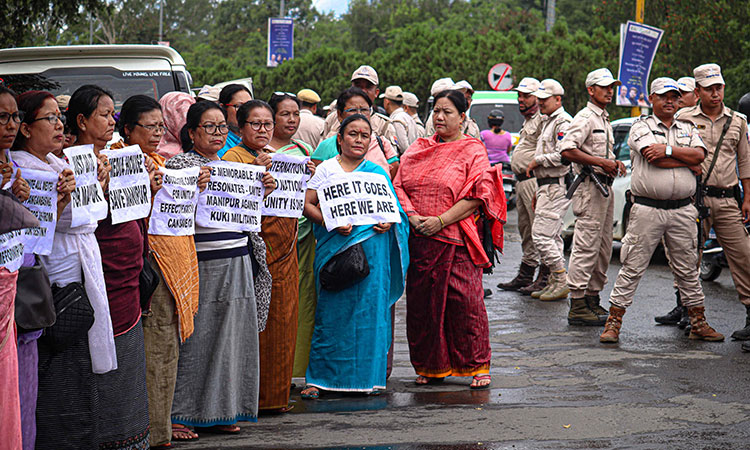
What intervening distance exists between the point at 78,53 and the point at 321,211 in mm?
3871

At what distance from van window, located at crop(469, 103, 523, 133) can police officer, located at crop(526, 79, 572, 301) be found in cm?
992

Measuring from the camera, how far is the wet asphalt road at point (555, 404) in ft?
18.1

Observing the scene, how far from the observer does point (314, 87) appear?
36.9m

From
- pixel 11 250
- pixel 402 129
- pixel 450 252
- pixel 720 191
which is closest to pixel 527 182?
pixel 402 129

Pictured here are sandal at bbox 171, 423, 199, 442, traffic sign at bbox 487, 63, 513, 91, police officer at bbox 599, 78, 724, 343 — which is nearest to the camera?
sandal at bbox 171, 423, 199, 442

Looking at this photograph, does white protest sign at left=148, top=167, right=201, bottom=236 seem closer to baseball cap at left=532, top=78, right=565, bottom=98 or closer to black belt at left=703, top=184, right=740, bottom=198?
black belt at left=703, top=184, right=740, bottom=198

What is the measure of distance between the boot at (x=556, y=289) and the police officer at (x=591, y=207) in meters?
1.24

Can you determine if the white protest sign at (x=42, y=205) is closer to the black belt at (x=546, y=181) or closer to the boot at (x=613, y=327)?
the boot at (x=613, y=327)

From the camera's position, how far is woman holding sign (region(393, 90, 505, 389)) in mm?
6922

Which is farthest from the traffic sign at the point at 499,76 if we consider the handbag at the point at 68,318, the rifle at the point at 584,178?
the handbag at the point at 68,318

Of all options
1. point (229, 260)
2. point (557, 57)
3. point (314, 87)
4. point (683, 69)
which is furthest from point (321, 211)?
point (314, 87)

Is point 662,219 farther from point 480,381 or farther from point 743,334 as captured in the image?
point 480,381

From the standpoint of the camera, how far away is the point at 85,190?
14.9 feet

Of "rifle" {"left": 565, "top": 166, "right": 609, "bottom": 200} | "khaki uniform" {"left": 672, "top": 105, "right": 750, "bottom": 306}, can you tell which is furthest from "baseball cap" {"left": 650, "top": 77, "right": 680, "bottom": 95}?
"rifle" {"left": 565, "top": 166, "right": 609, "bottom": 200}
